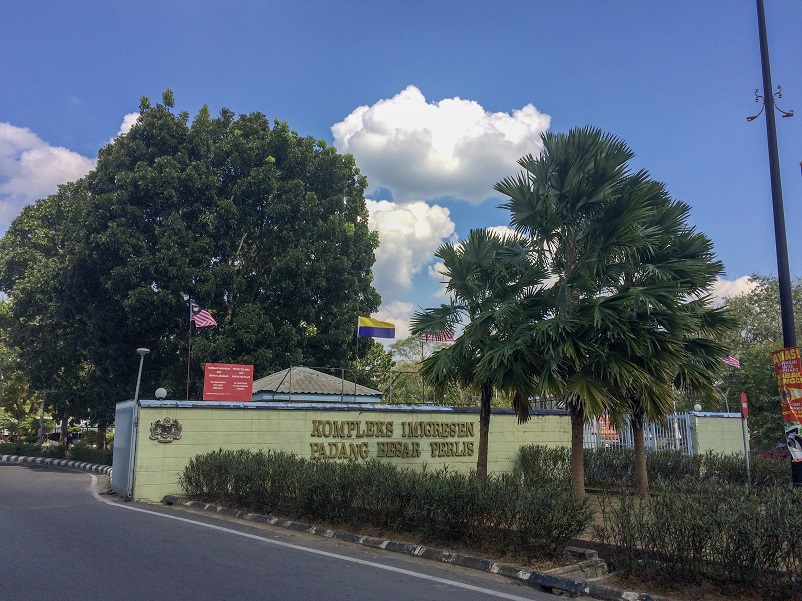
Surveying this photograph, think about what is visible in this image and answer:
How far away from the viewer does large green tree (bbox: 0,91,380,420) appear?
27.8 metres

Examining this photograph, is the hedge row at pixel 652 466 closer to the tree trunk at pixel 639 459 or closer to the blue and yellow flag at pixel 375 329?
the tree trunk at pixel 639 459

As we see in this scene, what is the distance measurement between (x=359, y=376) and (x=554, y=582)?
82.3ft

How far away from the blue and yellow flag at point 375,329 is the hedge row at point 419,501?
→ 9.53m

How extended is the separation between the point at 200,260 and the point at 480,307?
18808 mm

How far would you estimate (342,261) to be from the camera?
100 feet

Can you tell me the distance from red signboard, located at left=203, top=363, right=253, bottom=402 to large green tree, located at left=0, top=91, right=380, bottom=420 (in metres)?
6.87

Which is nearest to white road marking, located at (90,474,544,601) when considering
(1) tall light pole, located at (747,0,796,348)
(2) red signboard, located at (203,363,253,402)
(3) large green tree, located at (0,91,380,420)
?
(1) tall light pole, located at (747,0,796,348)

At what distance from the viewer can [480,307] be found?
13.1m

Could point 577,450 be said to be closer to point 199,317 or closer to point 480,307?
point 480,307

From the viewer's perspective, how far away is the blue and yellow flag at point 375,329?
22.0 m

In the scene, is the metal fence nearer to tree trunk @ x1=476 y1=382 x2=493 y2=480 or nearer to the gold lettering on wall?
the gold lettering on wall

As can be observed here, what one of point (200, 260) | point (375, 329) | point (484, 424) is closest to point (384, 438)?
point (484, 424)

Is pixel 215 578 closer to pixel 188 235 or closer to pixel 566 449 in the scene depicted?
pixel 566 449

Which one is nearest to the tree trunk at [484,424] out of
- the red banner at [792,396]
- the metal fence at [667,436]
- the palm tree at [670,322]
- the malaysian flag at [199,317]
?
the palm tree at [670,322]
